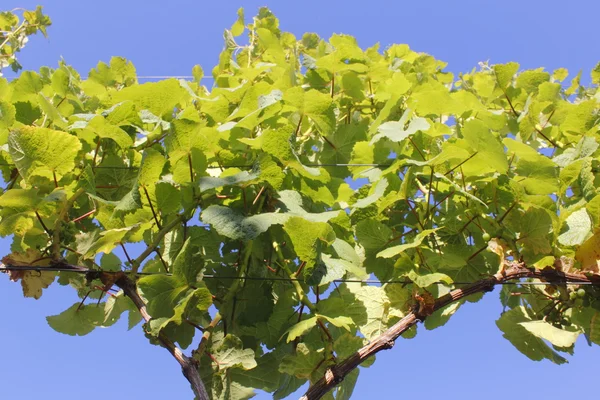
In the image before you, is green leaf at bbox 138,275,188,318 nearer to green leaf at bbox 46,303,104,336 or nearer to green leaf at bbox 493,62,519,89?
green leaf at bbox 46,303,104,336

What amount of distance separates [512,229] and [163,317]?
2.57ft

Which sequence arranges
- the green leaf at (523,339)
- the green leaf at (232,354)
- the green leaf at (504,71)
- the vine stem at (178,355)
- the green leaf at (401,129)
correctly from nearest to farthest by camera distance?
the vine stem at (178,355) < the green leaf at (232,354) < the green leaf at (401,129) < the green leaf at (523,339) < the green leaf at (504,71)

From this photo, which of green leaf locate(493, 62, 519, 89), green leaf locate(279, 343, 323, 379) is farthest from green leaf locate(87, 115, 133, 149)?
green leaf locate(493, 62, 519, 89)

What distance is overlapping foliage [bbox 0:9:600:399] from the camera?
1.09 meters

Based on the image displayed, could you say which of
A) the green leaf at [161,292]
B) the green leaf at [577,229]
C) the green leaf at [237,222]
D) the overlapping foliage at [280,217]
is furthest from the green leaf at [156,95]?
the green leaf at [577,229]

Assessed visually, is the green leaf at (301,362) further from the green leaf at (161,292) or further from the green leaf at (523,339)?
the green leaf at (523,339)

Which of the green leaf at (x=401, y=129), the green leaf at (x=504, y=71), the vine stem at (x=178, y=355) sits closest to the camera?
the vine stem at (x=178, y=355)

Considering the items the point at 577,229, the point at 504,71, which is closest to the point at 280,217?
the point at 577,229

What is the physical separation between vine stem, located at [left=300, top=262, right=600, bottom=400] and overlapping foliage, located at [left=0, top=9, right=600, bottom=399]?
3 centimetres

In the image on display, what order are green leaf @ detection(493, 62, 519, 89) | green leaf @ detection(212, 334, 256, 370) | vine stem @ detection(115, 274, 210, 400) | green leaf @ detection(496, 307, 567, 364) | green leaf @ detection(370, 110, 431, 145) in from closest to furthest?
1. vine stem @ detection(115, 274, 210, 400)
2. green leaf @ detection(212, 334, 256, 370)
3. green leaf @ detection(370, 110, 431, 145)
4. green leaf @ detection(496, 307, 567, 364)
5. green leaf @ detection(493, 62, 519, 89)

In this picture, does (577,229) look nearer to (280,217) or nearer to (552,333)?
(552,333)

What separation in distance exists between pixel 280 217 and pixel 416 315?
0.35 meters

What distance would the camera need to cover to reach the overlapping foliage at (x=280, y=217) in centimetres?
109

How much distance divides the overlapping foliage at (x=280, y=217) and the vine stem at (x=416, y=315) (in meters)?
0.03
